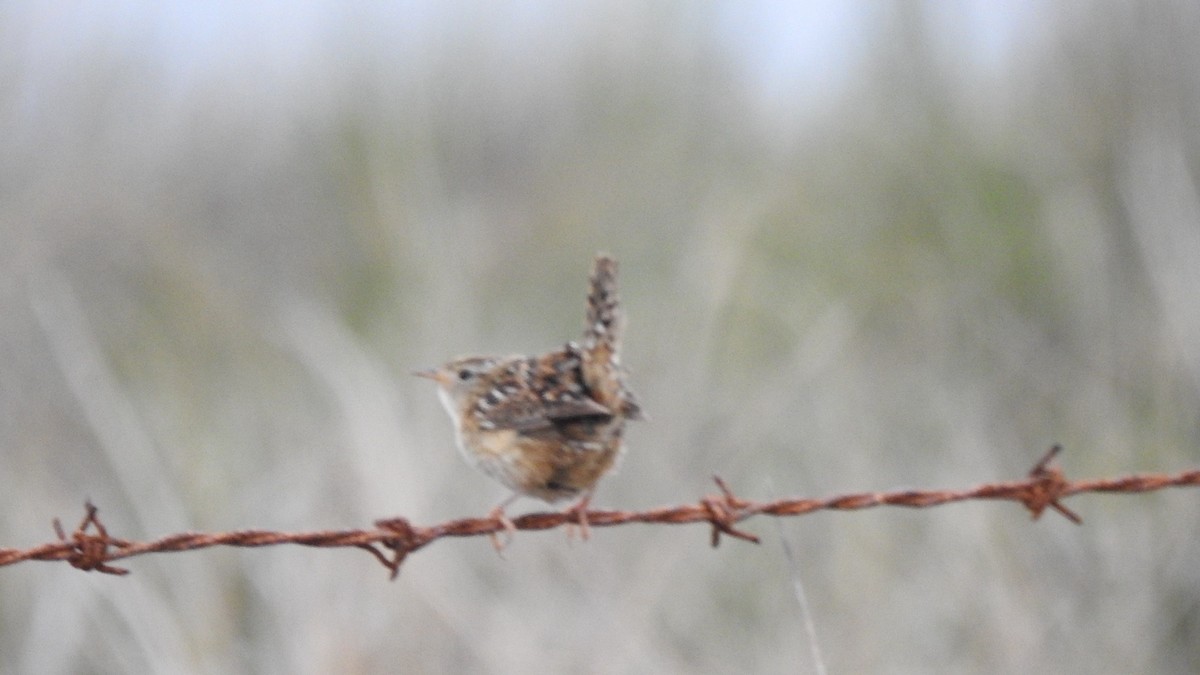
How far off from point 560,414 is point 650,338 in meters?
6.03

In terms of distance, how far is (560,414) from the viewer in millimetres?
4680

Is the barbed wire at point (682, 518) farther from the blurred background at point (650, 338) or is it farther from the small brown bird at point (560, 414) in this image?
the blurred background at point (650, 338)

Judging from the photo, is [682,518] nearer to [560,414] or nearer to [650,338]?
[560,414]

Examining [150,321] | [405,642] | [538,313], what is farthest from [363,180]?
[405,642]

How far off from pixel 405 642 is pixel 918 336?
5527mm

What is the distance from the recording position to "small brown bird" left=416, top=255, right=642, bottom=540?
465 cm

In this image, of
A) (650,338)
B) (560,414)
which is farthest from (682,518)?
(650,338)

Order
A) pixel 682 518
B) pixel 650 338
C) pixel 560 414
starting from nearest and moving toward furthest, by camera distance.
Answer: pixel 682 518 < pixel 560 414 < pixel 650 338

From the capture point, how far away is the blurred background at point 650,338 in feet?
23.6

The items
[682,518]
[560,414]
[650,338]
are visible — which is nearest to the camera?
[682,518]

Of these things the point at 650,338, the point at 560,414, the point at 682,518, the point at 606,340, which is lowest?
the point at 682,518

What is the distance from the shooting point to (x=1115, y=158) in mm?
11625

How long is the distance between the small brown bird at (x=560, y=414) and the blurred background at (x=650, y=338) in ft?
5.28

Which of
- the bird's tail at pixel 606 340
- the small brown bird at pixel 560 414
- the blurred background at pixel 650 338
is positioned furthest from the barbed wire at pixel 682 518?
the blurred background at pixel 650 338
